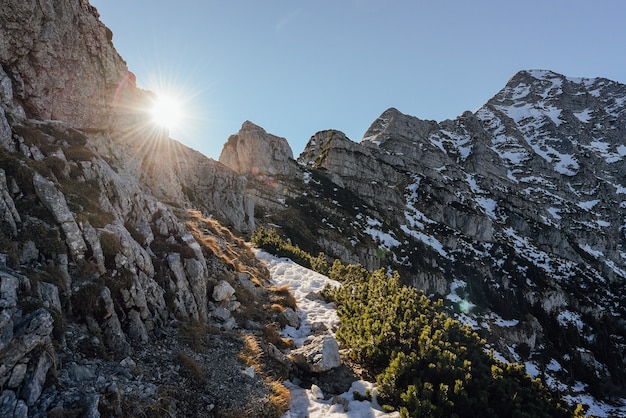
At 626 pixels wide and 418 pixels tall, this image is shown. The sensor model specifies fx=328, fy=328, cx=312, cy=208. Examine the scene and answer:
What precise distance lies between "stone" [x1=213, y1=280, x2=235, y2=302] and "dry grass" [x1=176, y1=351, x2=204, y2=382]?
211 inches

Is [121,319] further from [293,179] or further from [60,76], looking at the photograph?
[293,179]

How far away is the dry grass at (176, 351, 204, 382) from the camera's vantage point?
9.48 meters

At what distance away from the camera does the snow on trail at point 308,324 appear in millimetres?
10125

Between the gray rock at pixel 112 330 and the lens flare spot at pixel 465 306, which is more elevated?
the gray rock at pixel 112 330

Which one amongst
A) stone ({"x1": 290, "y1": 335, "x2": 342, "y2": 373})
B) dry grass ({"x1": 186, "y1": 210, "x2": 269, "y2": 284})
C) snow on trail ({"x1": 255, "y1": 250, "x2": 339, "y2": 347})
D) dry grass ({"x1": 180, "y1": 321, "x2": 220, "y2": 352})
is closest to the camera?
dry grass ({"x1": 180, "y1": 321, "x2": 220, "y2": 352})

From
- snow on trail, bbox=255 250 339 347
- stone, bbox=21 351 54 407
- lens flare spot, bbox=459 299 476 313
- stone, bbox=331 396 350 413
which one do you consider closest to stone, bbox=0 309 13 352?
stone, bbox=21 351 54 407

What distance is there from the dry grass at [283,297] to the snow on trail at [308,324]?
0.67m

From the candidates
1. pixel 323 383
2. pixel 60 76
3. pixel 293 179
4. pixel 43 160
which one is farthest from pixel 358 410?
pixel 293 179

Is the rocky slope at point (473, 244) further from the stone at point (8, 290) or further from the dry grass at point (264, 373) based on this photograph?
the stone at point (8, 290)

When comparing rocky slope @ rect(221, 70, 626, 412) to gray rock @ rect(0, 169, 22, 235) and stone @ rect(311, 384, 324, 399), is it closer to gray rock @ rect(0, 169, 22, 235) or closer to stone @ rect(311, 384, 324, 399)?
stone @ rect(311, 384, 324, 399)

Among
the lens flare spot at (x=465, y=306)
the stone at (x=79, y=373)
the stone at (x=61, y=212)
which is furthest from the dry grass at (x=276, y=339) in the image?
the lens flare spot at (x=465, y=306)

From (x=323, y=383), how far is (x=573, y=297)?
119884 mm

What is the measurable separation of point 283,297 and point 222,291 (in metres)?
4.50

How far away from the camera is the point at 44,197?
10922mm
